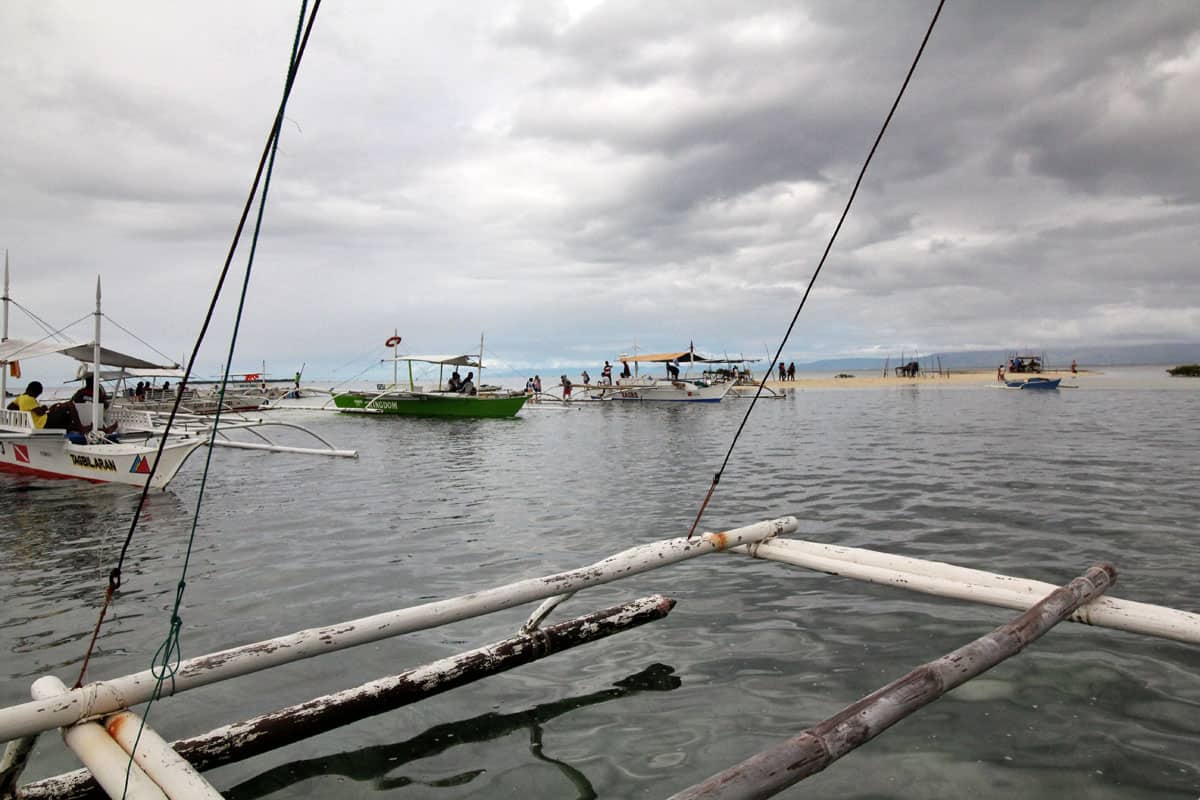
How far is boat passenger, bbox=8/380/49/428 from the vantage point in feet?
53.0

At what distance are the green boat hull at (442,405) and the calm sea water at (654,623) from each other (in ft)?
65.5

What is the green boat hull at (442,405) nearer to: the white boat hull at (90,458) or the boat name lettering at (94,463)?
the white boat hull at (90,458)

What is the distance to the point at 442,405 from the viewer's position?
130 feet

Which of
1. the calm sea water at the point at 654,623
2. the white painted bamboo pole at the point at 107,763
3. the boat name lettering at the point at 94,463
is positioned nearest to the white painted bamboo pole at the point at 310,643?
the white painted bamboo pole at the point at 107,763

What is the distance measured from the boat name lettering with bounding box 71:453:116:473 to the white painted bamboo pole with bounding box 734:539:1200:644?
15427mm

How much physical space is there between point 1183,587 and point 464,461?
17435mm

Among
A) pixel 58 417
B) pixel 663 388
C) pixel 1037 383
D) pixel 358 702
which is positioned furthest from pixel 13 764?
pixel 1037 383

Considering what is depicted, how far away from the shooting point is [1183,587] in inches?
289

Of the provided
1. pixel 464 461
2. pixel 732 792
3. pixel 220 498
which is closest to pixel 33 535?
pixel 220 498

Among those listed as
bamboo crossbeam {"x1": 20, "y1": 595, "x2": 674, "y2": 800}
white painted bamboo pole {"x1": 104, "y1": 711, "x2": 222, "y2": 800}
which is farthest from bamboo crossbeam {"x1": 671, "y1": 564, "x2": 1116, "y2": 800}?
bamboo crossbeam {"x1": 20, "y1": 595, "x2": 674, "y2": 800}

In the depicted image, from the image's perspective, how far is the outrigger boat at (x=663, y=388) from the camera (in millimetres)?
50250

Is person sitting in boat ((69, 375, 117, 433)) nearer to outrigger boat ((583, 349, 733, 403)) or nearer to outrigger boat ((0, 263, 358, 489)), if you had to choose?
outrigger boat ((0, 263, 358, 489))

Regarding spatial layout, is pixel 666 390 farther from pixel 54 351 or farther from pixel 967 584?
pixel 967 584

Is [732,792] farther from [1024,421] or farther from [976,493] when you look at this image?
[1024,421]
